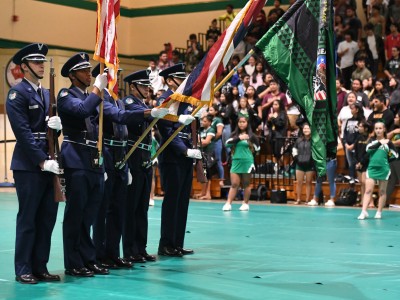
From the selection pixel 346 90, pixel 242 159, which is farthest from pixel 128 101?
pixel 346 90

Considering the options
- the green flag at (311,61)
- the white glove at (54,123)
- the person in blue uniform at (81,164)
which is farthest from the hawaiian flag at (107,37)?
the green flag at (311,61)

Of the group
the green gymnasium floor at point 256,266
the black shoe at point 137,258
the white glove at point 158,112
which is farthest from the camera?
the black shoe at point 137,258

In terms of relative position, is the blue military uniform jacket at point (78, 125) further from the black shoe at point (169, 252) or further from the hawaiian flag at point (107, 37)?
the black shoe at point (169, 252)

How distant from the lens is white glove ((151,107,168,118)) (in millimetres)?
9438

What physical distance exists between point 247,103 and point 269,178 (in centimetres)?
199

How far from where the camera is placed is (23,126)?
8.71 m

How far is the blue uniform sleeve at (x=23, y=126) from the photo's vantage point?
8664 mm

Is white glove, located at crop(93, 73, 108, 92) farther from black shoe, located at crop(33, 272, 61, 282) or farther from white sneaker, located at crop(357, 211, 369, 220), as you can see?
white sneaker, located at crop(357, 211, 369, 220)

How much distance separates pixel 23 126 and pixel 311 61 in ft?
11.3

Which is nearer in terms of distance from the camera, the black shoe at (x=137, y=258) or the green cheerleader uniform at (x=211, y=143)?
the black shoe at (x=137, y=258)

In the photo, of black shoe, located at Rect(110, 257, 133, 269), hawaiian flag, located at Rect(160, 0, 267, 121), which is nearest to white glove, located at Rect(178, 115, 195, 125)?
hawaiian flag, located at Rect(160, 0, 267, 121)

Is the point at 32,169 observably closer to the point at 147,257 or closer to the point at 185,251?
the point at 147,257

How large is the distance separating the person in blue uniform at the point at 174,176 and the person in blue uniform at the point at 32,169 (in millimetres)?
2407

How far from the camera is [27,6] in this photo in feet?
95.5
